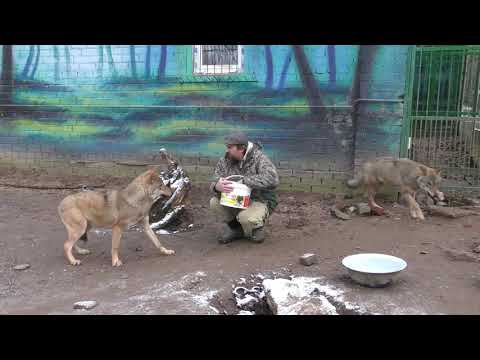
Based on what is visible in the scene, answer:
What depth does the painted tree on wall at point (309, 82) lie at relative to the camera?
8472mm

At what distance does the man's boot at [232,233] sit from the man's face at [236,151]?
0.99 m

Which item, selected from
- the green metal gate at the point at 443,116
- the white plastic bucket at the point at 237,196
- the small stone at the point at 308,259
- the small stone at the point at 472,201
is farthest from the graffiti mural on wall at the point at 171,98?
the small stone at the point at 308,259

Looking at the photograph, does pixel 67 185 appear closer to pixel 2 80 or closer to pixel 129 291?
pixel 2 80

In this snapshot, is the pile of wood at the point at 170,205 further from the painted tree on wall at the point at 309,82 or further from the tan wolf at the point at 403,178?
the tan wolf at the point at 403,178

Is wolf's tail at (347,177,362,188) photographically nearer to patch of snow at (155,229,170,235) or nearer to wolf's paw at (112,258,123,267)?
patch of snow at (155,229,170,235)

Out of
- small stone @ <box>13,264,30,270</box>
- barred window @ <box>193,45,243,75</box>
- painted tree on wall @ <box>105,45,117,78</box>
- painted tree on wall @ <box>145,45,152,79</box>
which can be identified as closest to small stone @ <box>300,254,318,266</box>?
small stone @ <box>13,264,30,270</box>

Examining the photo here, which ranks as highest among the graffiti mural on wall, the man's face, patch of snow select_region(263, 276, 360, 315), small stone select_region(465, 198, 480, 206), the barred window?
the barred window

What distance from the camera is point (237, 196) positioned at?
5980 mm

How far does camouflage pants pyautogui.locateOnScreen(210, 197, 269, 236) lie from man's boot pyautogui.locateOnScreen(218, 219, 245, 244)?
0.68 ft

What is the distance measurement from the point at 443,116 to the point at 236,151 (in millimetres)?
4251

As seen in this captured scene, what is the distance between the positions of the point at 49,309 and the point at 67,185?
5638 mm

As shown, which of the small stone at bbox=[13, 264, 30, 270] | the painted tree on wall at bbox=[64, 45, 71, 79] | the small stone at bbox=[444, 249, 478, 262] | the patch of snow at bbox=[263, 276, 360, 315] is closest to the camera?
the patch of snow at bbox=[263, 276, 360, 315]

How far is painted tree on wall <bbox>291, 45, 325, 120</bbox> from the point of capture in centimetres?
847

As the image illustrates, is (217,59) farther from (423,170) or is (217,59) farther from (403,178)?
(423,170)
